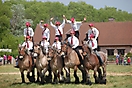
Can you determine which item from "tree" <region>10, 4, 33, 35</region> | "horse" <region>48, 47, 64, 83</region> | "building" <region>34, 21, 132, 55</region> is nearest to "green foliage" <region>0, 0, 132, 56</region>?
"tree" <region>10, 4, 33, 35</region>

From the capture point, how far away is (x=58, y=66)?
1994 cm

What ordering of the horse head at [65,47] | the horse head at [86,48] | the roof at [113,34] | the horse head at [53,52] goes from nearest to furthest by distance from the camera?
the horse head at [86,48], the horse head at [65,47], the horse head at [53,52], the roof at [113,34]

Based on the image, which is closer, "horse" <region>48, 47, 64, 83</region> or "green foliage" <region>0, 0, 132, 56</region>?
"horse" <region>48, 47, 64, 83</region>

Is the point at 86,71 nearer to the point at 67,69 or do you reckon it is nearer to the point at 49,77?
the point at 67,69

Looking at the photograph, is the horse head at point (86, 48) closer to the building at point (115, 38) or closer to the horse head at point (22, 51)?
the horse head at point (22, 51)

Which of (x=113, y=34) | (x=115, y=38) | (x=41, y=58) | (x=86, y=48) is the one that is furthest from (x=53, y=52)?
(x=113, y=34)

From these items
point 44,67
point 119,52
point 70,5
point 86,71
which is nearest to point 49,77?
point 44,67

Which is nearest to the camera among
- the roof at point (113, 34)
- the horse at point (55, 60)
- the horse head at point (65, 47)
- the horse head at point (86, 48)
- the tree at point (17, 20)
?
the horse head at point (86, 48)

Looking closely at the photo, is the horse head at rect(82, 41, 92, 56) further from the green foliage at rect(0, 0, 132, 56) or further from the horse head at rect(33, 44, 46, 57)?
the green foliage at rect(0, 0, 132, 56)

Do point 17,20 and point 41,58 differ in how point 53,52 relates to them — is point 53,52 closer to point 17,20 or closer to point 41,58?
point 41,58

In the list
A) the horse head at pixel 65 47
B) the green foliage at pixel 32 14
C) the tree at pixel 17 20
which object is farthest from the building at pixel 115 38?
the horse head at pixel 65 47

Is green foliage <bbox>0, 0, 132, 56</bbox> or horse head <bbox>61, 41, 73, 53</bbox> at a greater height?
green foliage <bbox>0, 0, 132, 56</bbox>

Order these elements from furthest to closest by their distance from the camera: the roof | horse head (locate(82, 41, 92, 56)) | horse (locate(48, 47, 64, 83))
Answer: the roof
horse (locate(48, 47, 64, 83))
horse head (locate(82, 41, 92, 56))

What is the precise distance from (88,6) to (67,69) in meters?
123
